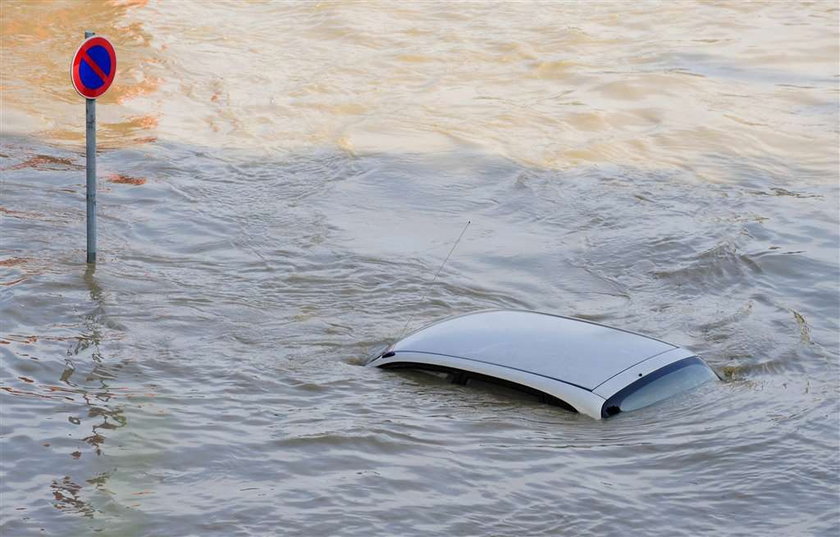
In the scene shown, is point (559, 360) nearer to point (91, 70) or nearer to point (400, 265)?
point (91, 70)

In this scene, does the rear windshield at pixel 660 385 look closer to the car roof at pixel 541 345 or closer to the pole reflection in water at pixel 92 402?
the car roof at pixel 541 345

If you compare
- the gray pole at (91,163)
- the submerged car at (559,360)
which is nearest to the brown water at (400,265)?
the submerged car at (559,360)

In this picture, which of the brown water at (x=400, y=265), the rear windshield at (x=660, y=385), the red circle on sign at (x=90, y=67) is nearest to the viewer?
the brown water at (x=400, y=265)

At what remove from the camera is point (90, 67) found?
9.55 metres

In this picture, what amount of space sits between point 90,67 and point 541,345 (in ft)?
15.0

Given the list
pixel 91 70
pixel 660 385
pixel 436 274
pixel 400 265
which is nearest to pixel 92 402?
pixel 660 385

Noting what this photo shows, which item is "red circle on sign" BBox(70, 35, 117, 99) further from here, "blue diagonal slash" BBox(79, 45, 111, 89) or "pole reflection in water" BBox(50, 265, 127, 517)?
"pole reflection in water" BBox(50, 265, 127, 517)

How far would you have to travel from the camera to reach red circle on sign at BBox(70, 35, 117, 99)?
9.44m

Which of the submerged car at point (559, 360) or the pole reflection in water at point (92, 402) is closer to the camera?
the pole reflection in water at point (92, 402)

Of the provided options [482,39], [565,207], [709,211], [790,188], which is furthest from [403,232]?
[482,39]

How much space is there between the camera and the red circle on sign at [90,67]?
944cm

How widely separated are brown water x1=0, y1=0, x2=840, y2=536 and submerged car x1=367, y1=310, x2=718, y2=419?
0.14 meters

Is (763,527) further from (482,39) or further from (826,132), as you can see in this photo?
(482,39)

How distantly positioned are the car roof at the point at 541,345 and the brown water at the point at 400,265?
0.74ft
